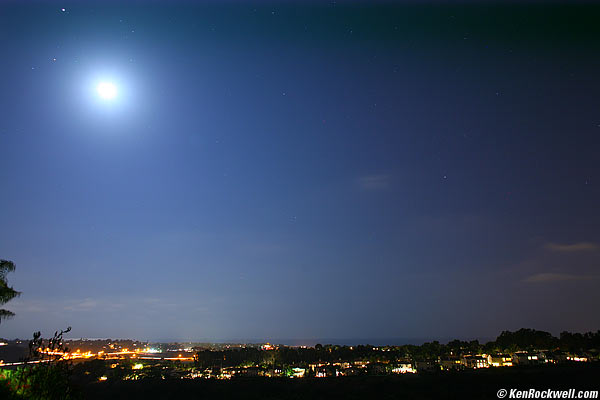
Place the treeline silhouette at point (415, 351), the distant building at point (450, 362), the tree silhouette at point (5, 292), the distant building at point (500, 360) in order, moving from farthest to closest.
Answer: the treeline silhouette at point (415, 351) → the distant building at point (450, 362) → the distant building at point (500, 360) → the tree silhouette at point (5, 292)

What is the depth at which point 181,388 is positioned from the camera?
73312 mm

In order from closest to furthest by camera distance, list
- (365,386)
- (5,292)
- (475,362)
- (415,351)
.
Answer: (5,292) < (365,386) < (475,362) < (415,351)

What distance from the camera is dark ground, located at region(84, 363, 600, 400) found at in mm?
56438

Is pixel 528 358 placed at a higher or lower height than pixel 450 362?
higher

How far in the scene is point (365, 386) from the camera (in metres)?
68.4

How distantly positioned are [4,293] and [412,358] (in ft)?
430

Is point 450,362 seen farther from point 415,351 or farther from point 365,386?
point 365,386

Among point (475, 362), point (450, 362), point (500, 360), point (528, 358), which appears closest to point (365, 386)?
point (475, 362)

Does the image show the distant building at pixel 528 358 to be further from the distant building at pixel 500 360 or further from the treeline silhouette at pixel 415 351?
the treeline silhouette at pixel 415 351

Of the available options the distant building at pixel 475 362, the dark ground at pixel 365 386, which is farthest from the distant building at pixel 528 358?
the dark ground at pixel 365 386

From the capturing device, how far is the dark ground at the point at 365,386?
185 ft

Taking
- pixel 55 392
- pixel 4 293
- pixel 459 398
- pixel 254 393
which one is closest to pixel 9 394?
pixel 55 392

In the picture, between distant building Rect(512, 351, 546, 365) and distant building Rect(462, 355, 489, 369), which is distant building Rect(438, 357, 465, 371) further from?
distant building Rect(512, 351, 546, 365)

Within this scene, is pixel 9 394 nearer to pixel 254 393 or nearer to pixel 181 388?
pixel 254 393
